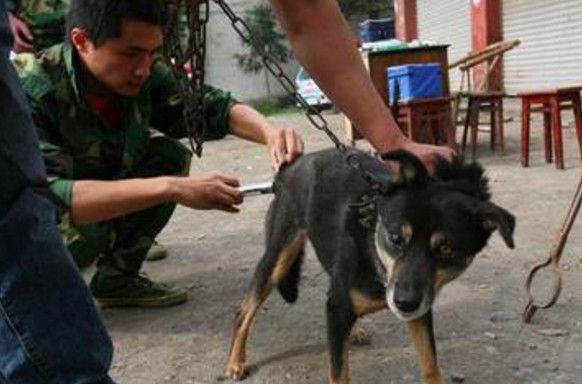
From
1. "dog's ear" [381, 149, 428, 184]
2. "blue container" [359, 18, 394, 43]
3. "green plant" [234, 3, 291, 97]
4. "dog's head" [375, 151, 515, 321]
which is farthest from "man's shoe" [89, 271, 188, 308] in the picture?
"green plant" [234, 3, 291, 97]

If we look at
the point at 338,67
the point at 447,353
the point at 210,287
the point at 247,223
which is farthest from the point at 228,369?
the point at 247,223

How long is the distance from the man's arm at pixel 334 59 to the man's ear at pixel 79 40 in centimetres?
126

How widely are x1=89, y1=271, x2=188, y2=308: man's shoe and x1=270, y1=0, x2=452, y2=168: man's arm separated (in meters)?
1.94

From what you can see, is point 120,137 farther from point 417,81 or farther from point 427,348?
point 417,81

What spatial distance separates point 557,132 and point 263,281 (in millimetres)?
4488

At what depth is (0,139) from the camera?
1407 mm

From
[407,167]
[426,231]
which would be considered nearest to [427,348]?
[426,231]

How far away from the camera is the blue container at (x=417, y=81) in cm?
768

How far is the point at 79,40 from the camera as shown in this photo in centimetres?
323

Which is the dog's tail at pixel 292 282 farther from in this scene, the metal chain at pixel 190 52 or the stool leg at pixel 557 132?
the stool leg at pixel 557 132

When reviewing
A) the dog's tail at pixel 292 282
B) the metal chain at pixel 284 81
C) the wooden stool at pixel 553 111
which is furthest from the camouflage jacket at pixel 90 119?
the wooden stool at pixel 553 111

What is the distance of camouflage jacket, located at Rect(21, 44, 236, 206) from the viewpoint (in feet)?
10.9

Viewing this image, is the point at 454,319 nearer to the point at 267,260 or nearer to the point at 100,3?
the point at 267,260

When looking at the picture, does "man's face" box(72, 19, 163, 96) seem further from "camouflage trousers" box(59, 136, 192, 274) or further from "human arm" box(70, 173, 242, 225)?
"human arm" box(70, 173, 242, 225)
